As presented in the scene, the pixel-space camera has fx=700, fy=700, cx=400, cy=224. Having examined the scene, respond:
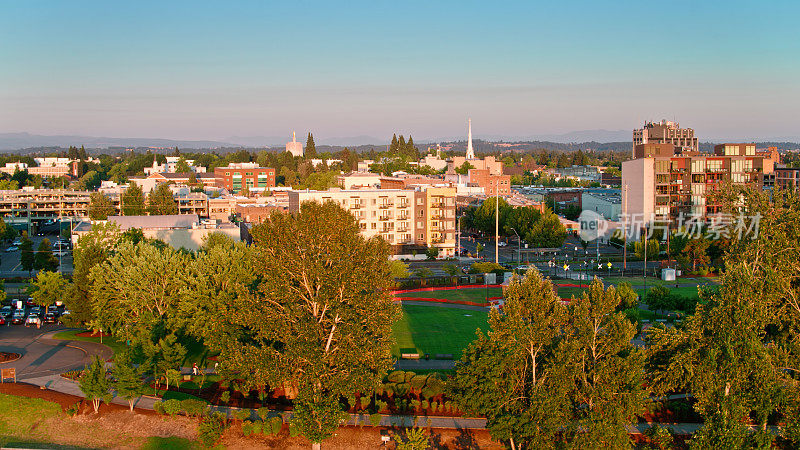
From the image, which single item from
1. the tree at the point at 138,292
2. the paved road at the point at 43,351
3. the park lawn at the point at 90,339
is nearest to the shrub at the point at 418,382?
the tree at the point at 138,292

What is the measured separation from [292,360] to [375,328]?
3120 millimetres

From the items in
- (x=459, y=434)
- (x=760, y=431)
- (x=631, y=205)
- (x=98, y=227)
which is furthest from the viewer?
(x=631, y=205)

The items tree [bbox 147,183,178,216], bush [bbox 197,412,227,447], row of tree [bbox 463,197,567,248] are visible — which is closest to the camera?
bush [bbox 197,412,227,447]

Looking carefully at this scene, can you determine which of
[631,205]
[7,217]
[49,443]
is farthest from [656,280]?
[7,217]

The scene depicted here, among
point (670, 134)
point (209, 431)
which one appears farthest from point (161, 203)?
point (670, 134)

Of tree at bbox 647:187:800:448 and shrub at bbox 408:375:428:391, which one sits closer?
tree at bbox 647:187:800:448

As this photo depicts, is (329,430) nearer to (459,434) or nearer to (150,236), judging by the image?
(459,434)

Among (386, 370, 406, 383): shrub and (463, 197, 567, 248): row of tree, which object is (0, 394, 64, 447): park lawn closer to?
(386, 370, 406, 383): shrub

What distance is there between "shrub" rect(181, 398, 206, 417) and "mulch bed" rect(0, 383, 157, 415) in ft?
5.28

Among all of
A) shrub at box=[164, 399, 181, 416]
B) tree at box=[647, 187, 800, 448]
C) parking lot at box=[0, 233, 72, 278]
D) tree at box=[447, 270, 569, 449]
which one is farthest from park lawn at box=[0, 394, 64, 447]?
parking lot at box=[0, 233, 72, 278]

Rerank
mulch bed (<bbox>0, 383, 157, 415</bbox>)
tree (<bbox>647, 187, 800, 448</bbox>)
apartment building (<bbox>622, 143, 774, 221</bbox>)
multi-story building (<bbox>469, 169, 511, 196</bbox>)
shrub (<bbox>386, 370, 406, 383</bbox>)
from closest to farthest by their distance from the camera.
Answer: tree (<bbox>647, 187, 800, 448</bbox>)
mulch bed (<bbox>0, 383, 157, 415</bbox>)
shrub (<bbox>386, 370, 406, 383</bbox>)
apartment building (<bbox>622, 143, 774, 221</bbox>)
multi-story building (<bbox>469, 169, 511, 196</bbox>)

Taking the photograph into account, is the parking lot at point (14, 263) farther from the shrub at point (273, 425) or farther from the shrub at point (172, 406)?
the shrub at point (273, 425)

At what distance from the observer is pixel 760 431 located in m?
20.5

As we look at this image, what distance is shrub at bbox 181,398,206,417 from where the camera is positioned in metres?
24.4
